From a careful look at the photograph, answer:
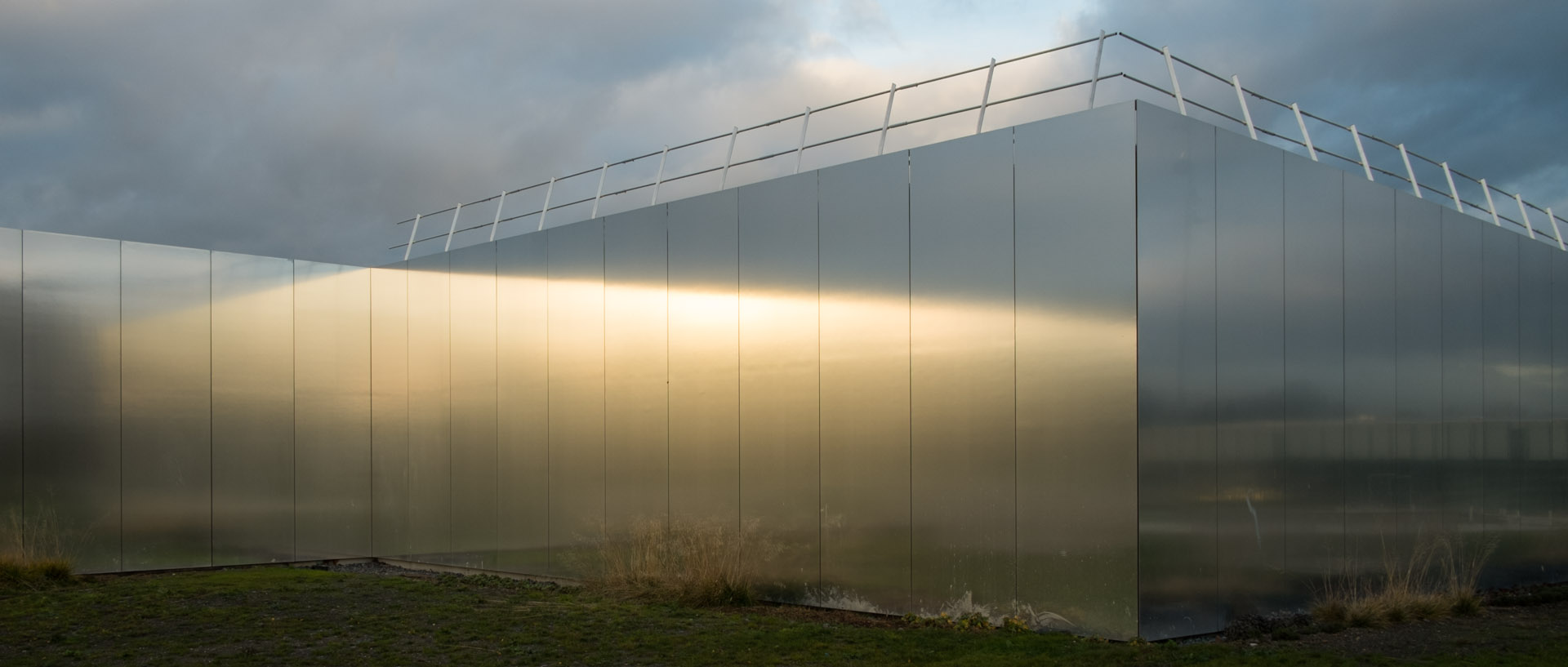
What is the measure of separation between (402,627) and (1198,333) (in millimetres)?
6858

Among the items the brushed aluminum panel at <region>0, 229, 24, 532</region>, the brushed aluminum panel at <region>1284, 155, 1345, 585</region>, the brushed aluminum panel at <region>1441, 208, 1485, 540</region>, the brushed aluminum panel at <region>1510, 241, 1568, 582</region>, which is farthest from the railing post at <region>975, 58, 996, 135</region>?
the brushed aluminum panel at <region>0, 229, 24, 532</region>

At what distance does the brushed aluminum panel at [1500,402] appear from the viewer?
1259 cm

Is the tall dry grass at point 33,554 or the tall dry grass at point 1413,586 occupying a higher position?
the tall dry grass at point 33,554

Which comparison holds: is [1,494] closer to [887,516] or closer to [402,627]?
[402,627]

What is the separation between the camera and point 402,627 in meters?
8.84

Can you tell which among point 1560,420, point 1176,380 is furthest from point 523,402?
point 1560,420

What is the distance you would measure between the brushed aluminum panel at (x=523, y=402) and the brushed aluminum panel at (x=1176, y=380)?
25.3 ft

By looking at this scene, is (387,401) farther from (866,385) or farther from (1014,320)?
(1014,320)

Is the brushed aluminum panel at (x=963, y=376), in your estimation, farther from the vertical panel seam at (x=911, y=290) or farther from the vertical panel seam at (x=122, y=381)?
the vertical panel seam at (x=122, y=381)

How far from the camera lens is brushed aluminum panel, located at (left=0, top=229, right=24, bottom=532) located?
12.8m

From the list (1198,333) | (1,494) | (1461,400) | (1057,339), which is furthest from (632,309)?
(1461,400)

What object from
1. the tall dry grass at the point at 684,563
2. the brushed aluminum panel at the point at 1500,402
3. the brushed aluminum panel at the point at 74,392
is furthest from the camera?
the brushed aluminum panel at the point at 74,392

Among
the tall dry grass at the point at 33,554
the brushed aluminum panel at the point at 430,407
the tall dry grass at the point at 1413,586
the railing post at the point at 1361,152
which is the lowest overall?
the tall dry grass at the point at 1413,586

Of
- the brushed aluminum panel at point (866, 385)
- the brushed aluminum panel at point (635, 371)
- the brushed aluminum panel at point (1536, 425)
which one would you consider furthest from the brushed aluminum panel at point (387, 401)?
the brushed aluminum panel at point (1536, 425)
